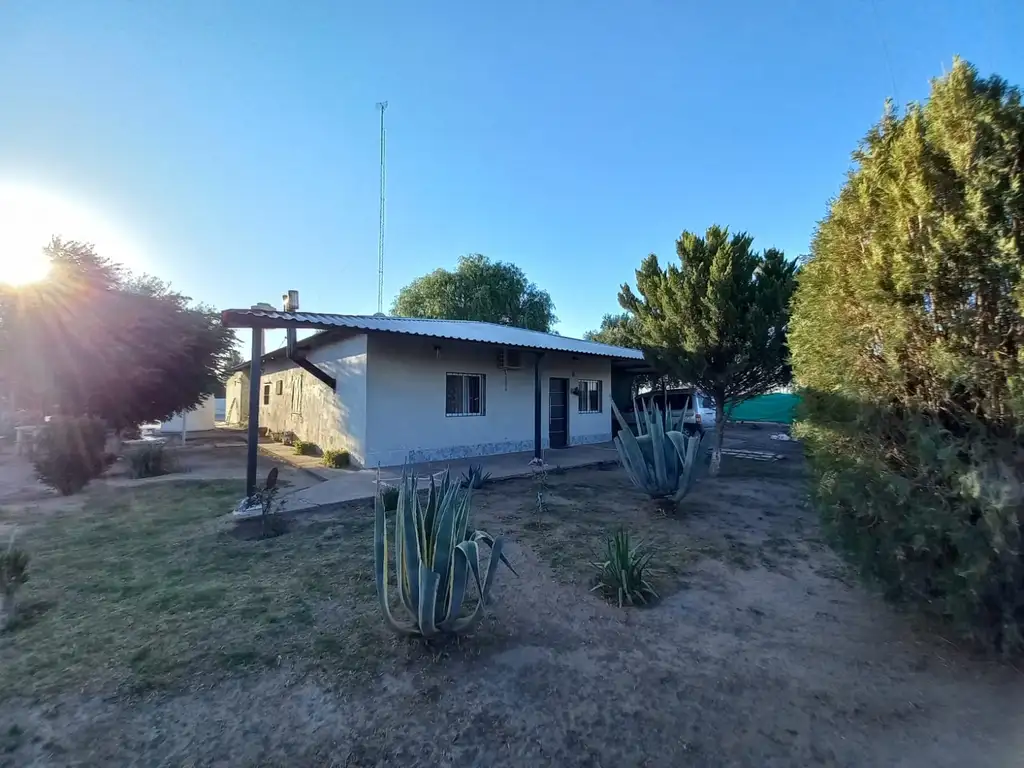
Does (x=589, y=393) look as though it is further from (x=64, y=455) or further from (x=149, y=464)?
(x=64, y=455)

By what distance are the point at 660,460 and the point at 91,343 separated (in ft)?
42.0

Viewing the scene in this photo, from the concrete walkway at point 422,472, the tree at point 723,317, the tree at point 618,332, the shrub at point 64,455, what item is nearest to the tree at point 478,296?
the tree at point 618,332

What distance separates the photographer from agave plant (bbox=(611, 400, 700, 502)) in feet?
19.9

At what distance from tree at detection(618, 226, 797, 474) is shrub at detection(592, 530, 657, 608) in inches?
247

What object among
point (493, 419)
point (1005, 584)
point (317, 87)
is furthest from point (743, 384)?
point (317, 87)

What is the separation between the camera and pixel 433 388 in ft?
35.0

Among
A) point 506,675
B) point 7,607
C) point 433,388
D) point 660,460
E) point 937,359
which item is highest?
point 433,388

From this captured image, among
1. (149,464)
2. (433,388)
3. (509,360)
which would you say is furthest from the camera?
(509,360)

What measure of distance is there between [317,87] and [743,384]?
9196 mm

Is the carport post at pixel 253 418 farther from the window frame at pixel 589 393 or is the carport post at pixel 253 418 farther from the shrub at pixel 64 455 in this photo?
the window frame at pixel 589 393

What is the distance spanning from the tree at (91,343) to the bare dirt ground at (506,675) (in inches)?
337

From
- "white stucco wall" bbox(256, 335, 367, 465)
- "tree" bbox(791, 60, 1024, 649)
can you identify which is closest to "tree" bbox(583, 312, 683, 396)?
"white stucco wall" bbox(256, 335, 367, 465)

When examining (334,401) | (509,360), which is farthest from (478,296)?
(334,401)

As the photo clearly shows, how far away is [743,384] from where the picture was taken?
946 cm
